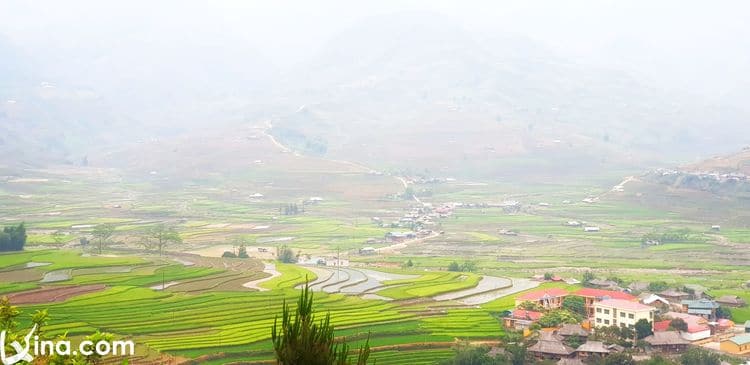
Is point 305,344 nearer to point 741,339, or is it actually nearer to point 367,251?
point 741,339

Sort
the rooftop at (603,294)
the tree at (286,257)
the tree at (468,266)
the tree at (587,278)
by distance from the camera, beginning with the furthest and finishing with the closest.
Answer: the tree at (286,257) → the tree at (468,266) → the tree at (587,278) → the rooftop at (603,294)

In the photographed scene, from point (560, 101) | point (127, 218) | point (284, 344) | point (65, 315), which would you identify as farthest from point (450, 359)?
point (560, 101)

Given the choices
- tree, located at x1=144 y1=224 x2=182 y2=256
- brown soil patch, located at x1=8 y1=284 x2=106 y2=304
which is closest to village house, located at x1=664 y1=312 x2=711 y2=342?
brown soil patch, located at x1=8 y1=284 x2=106 y2=304

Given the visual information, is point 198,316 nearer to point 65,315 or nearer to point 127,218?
point 65,315

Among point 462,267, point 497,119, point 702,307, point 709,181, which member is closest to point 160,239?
point 462,267

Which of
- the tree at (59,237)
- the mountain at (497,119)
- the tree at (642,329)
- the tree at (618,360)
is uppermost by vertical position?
the mountain at (497,119)

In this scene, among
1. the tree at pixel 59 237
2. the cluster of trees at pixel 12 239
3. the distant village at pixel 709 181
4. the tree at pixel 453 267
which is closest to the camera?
the cluster of trees at pixel 12 239

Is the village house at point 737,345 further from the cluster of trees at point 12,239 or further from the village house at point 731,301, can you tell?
the cluster of trees at point 12,239

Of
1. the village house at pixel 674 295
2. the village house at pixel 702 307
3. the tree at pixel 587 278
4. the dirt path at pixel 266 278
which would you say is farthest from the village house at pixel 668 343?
the dirt path at pixel 266 278
